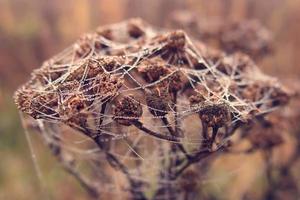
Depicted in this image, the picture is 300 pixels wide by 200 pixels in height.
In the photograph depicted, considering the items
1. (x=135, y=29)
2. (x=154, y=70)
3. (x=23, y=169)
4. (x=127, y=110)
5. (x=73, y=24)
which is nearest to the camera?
(x=127, y=110)

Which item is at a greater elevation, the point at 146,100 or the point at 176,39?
the point at 176,39

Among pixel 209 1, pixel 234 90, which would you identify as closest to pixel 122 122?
pixel 234 90

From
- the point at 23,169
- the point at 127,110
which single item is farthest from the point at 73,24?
the point at 127,110

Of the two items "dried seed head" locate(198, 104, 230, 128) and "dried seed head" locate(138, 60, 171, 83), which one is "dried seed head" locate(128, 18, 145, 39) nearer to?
"dried seed head" locate(138, 60, 171, 83)

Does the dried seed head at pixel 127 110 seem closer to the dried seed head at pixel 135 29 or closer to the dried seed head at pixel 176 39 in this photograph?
the dried seed head at pixel 176 39

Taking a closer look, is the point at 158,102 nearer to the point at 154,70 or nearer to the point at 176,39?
the point at 154,70

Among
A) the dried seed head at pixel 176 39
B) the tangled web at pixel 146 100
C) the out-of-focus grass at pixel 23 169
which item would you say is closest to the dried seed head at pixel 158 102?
the tangled web at pixel 146 100

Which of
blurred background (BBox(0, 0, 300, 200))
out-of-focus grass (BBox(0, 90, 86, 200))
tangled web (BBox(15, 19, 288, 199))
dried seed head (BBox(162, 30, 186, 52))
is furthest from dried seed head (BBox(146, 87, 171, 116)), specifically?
blurred background (BBox(0, 0, 300, 200))

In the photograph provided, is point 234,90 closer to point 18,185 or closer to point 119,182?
point 119,182
